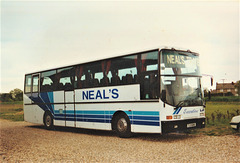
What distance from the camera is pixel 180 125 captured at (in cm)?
1119

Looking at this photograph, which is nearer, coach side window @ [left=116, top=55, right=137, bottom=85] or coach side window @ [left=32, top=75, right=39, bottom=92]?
coach side window @ [left=116, top=55, right=137, bottom=85]

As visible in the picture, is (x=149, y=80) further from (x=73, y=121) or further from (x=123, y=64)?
(x=73, y=121)

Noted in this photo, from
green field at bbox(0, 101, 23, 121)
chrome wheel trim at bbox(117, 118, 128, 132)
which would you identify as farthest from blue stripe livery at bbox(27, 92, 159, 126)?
green field at bbox(0, 101, 23, 121)

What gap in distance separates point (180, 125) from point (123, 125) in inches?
98.1

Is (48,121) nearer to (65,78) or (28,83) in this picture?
(28,83)

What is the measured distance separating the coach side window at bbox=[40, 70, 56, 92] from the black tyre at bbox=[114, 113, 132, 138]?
554 cm

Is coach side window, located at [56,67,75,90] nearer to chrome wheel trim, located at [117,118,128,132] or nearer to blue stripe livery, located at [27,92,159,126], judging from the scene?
blue stripe livery, located at [27,92,159,126]

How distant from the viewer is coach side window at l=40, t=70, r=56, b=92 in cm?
1702

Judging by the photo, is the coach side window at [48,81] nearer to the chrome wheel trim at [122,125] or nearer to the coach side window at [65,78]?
the coach side window at [65,78]

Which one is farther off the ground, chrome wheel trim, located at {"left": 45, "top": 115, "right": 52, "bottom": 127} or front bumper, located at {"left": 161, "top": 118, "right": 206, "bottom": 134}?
front bumper, located at {"left": 161, "top": 118, "right": 206, "bottom": 134}

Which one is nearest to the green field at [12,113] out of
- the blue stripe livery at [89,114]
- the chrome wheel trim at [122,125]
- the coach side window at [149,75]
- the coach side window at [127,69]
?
the blue stripe livery at [89,114]

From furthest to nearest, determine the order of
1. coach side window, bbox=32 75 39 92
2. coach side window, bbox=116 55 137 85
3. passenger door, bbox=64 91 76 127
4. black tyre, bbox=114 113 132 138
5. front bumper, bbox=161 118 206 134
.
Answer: coach side window, bbox=32 75 39 92 < passenger door, bbox=64 91 76 127 < black tyre, bbox=114 113 132 138 < coach side window, bbox=116 55 137 85 < front bumper, bbox=161 118 206 134

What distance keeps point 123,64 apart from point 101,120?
2.86 metres

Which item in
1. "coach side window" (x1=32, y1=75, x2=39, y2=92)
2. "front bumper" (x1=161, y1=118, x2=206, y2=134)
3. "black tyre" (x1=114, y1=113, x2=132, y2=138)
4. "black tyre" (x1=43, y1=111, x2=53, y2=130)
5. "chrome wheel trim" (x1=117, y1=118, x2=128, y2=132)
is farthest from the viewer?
"coach side window" (x1=32, y1=75, x2=39, y2=92)
